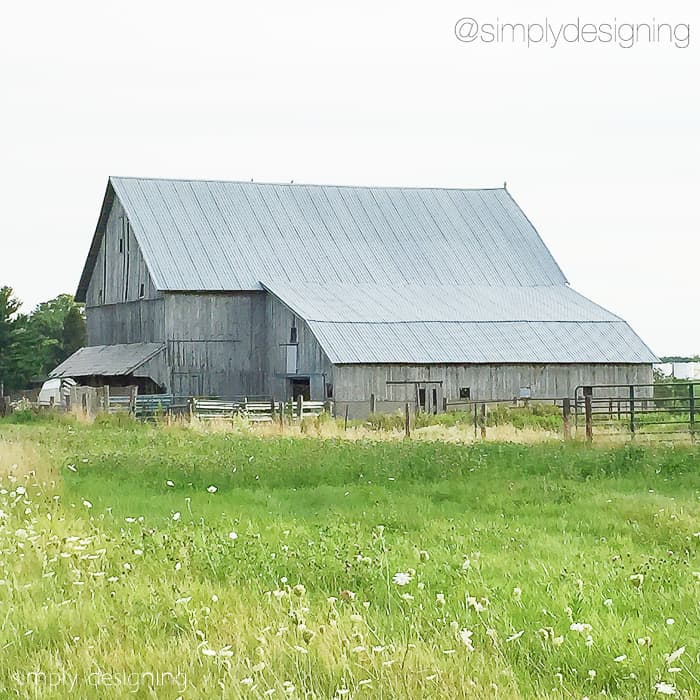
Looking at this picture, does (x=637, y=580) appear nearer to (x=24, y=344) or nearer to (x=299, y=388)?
(x=299, y=388)

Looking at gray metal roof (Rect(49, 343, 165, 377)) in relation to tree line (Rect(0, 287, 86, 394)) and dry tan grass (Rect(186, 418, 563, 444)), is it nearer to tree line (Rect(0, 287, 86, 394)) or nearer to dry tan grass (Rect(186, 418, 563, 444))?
tree line (Rect(0, 287, 86, 394))

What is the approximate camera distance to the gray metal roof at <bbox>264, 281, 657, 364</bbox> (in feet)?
154

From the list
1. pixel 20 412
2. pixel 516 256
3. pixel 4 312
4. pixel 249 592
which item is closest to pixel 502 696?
pixel 249 592

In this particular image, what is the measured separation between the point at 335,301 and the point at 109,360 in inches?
403

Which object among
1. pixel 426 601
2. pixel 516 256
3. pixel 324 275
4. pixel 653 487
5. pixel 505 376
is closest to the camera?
pixel 426 601

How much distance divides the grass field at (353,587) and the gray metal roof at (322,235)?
3433 centimetres

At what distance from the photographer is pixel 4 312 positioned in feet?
222

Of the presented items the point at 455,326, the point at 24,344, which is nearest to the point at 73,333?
the point at 24,344

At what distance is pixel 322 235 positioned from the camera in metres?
55.7

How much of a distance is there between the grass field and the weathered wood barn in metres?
28.8

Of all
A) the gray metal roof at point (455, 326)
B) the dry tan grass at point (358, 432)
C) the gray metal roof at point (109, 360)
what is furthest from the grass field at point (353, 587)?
the gray metal roof at point (109, 360)

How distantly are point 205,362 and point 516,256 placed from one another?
49.1ft

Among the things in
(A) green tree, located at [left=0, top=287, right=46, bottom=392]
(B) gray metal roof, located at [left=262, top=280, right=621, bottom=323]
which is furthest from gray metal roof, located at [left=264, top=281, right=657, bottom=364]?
(A) green tree, located at [left=0, top=287, right=46, bottom=392]

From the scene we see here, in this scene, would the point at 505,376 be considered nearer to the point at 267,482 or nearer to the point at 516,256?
the point at 516,256
